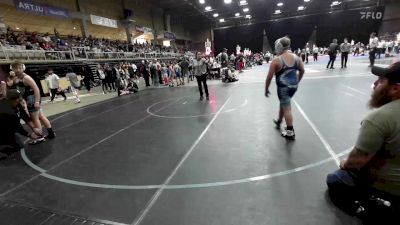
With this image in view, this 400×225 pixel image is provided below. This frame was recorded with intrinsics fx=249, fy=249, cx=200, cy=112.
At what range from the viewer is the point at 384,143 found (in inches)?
65.0

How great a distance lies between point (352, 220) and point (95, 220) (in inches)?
95.1

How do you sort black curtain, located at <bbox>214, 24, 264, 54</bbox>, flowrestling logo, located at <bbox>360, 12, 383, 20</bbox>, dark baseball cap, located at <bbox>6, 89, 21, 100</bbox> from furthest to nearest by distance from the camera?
black curtain, located at <bbox>214, 24, 264, 54</bbox>, flowrestling logo, located at <bbox>360, 12, 383, 20</bbox>, dark baseball cap, located at <bbox>6, 89, 21, 100</bbox>

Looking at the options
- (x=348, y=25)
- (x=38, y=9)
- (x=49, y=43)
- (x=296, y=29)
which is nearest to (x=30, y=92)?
(x=49, y=43)

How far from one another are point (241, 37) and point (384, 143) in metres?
42.6

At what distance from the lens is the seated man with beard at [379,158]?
159 centimetres

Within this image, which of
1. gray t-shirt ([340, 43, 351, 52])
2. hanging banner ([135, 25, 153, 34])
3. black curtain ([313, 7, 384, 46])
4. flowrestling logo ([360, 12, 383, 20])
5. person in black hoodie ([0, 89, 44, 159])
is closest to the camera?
person in black hoodie ([0, 89, 44, 159])

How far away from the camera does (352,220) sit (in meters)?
2.15

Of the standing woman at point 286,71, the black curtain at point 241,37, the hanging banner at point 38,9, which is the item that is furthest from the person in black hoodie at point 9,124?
the black curtain at point 241,37

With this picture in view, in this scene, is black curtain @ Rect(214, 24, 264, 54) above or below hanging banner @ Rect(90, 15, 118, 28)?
below

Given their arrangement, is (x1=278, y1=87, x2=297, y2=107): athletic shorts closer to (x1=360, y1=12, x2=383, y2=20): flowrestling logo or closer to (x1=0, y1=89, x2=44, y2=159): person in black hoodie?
(x1=0, y1=89, x2=44, y2=159): person in black hoodie

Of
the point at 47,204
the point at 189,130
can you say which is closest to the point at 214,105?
the point at 189,130

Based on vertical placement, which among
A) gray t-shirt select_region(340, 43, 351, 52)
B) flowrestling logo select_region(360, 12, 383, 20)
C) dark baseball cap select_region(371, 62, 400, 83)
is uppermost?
flowrestling logo select_region(360, 12, 383, 20)

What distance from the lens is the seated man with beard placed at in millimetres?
1592

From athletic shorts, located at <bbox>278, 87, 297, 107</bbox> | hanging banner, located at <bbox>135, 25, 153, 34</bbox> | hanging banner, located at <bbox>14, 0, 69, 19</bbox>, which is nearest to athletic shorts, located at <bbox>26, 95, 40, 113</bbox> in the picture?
athletic shorts, located at <bbox>278, 87, 297, 107</bbox>
